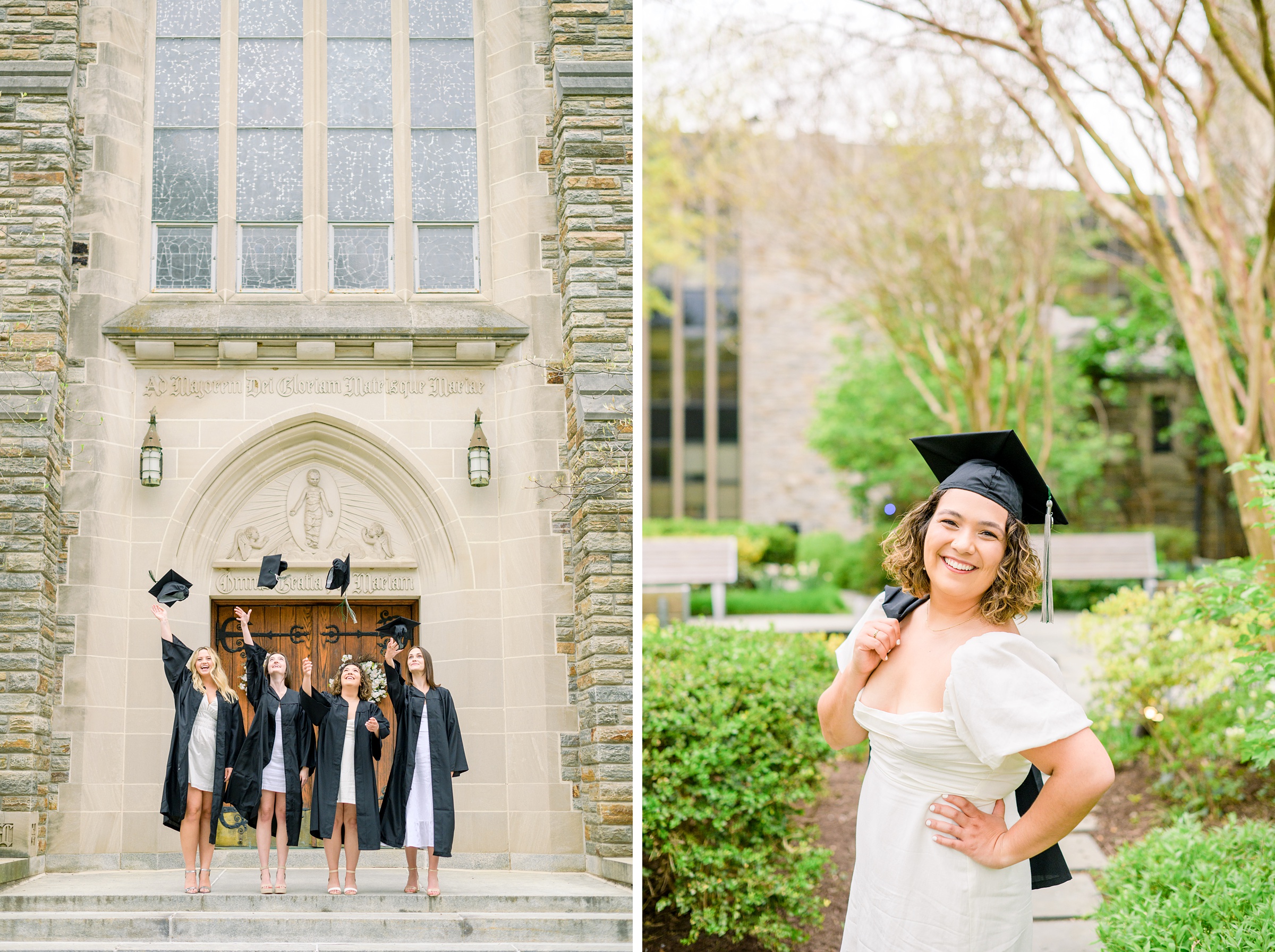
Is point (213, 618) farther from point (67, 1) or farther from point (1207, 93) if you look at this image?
point (1207, 93)

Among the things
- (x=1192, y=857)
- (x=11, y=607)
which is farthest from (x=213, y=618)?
(x=1192, y=857)

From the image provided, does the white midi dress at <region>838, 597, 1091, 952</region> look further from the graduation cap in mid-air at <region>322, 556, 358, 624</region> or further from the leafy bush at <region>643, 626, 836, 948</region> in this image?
the graduation cap in mid-air at <region>322, 556, 358, 624</region>

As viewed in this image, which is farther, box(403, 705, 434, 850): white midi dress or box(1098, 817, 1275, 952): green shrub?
box(403, 705, 434, 850): white midi dress

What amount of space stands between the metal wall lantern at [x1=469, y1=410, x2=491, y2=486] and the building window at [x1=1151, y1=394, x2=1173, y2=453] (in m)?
17.7

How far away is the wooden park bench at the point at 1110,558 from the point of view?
1334cm

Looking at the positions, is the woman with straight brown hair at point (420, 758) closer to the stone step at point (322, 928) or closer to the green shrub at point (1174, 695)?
the stone step at point (322, 928)

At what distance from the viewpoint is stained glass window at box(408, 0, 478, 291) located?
389cm

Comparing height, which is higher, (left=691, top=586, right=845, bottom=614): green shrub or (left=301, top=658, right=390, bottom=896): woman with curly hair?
(left=691, top=586, right=845, bottom=614): green shrub

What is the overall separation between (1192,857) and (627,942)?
2.29m

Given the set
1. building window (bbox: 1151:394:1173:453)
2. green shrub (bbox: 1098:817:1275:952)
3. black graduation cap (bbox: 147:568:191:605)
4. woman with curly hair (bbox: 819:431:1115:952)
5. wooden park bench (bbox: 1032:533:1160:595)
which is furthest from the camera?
building window (bbox: 1151:394:1173:453)

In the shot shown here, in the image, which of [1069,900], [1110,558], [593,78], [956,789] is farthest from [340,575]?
[1110,558]

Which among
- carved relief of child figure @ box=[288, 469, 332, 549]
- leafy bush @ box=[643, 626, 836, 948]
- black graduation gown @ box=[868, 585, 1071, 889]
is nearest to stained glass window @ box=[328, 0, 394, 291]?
carved relief of child figure @ box=[288, 469, 332, 549]

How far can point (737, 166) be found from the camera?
12.8 metres

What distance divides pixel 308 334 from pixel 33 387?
955 mm
